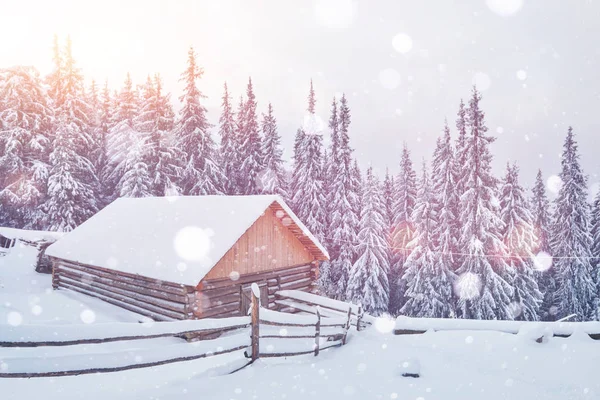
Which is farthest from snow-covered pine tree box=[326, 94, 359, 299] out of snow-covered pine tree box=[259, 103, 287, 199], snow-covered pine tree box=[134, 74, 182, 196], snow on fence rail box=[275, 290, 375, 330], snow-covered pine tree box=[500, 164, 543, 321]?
snow on fence rail box=[275, 290, 375, 330]

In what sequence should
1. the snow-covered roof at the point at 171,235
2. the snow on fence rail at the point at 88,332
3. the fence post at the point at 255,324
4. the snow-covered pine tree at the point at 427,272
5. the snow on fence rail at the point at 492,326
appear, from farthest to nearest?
1. the snow-covered pine tree at the point at 427,272
2. the snow-covered roof at the point at 171,235
3. the snow on fence rail at the point at 492,326
4. the fence post at the point at 255,324
5. the snow on fence rail at the point at 88,332

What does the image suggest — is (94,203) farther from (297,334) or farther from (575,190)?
(575,190)

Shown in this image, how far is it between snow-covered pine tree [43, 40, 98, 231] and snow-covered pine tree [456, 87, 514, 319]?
32.0 metres

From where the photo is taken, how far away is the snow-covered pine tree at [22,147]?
30.2 m

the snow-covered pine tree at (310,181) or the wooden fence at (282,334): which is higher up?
the snow-covered pine tree at (310,181)

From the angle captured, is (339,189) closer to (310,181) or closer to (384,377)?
(310,181)

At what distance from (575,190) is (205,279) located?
35765mm

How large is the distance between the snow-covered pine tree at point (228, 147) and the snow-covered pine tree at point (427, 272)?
18579 millimetres

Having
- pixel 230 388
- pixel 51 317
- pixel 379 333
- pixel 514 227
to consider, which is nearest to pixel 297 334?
pixel 379 333

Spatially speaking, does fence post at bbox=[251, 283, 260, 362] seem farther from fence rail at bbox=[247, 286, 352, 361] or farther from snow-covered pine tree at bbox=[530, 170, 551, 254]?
snow-covered pine tree at bbox=[530, 170, 551, 254]

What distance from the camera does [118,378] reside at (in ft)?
21.5

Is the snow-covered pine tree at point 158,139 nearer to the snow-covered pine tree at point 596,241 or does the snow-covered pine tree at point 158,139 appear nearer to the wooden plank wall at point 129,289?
the wooden plank wall at point 129,289

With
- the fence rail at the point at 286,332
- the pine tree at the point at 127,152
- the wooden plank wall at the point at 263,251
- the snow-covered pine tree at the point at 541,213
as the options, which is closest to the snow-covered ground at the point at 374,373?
the fence rail at the point at 286,332

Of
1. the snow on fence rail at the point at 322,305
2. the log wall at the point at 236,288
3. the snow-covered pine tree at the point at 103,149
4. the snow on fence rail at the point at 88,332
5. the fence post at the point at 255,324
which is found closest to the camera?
the snow on fence rail at the point at 88,332
